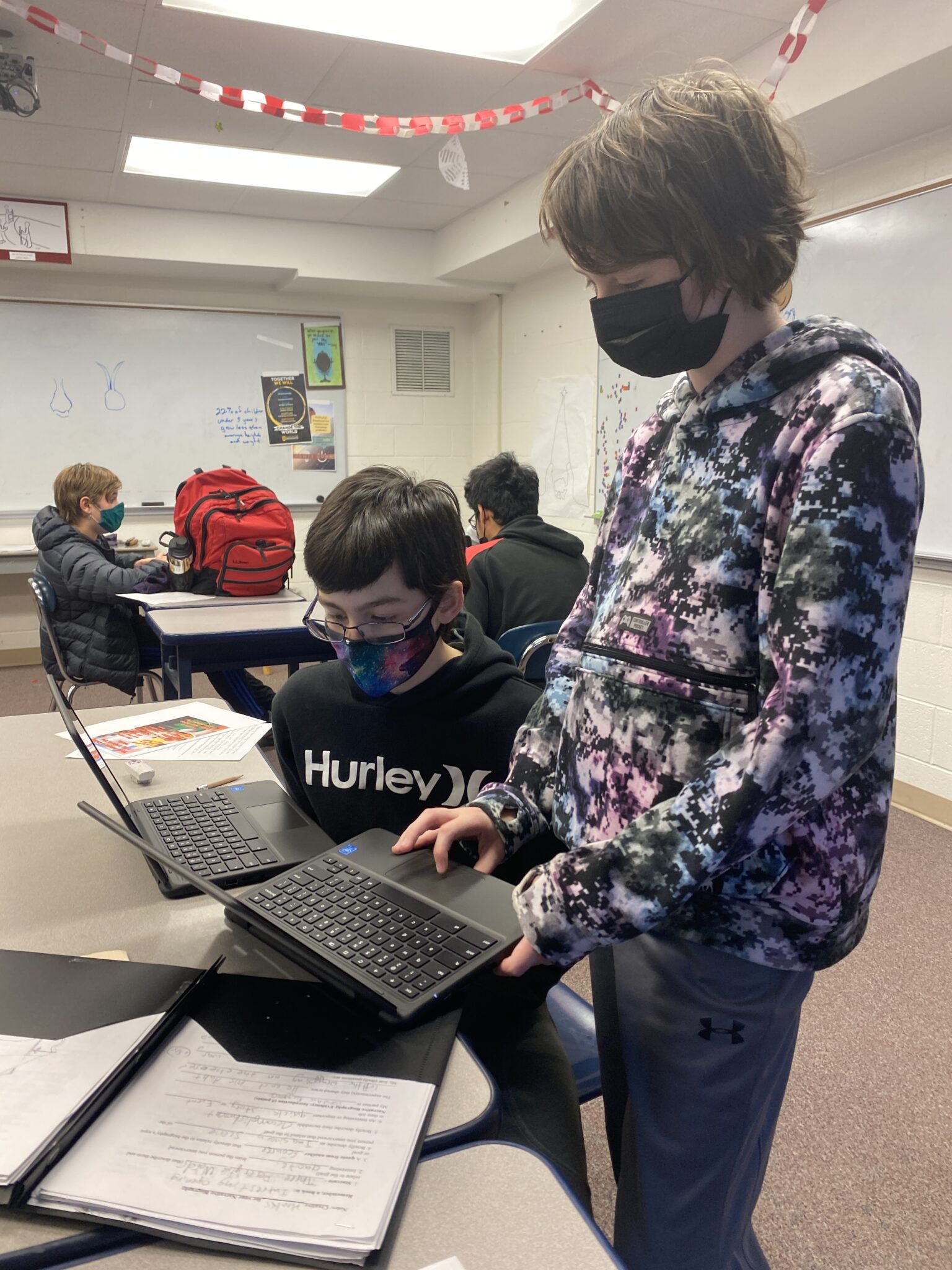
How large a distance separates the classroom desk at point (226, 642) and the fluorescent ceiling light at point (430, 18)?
1865mm

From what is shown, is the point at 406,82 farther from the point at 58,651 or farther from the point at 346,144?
the point at 58,651

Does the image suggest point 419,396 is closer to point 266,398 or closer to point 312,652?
point 266,398

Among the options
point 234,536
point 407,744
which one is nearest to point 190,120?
point 234,536

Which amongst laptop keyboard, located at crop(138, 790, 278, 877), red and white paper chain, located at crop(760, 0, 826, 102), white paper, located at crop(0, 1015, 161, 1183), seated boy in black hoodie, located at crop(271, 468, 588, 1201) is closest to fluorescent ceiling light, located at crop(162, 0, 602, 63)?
red and white paper chain, located at crop(760, 0, 826, 102)

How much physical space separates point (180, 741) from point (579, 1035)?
2.71 ft

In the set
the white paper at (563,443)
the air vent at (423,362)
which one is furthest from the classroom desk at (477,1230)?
the air vent at (423,362)

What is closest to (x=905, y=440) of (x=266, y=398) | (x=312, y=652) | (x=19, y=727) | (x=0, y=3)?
(x=19, y=727)

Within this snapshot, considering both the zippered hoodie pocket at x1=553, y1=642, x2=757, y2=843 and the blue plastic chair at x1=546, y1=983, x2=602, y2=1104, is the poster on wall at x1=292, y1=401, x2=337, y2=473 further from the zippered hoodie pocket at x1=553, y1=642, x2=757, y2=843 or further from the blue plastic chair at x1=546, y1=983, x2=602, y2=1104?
the zippered hoodie pocket at x1=553, y1=642, x2=757, y2=843

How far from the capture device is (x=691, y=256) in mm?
731

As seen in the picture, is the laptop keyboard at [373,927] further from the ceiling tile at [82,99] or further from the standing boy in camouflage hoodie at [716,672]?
the ceiling tile at [82,99]

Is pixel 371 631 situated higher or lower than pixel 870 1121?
higher

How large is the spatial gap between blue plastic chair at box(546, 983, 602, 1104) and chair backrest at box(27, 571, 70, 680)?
8.90 ft

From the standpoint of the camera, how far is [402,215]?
480cm

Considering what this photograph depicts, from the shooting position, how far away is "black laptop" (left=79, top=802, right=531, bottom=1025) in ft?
2.19
